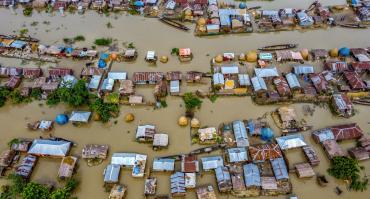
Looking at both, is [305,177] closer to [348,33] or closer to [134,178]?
[134,178]

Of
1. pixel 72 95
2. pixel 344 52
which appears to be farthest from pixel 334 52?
pixel 72 95

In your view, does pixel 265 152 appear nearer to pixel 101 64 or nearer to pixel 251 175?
pixel 251 175

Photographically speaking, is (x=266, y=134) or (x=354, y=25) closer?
(x=266, y=134)

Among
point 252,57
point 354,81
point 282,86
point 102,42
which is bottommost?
point 282,86

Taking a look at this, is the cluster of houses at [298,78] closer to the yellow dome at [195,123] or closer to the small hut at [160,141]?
the yellow dome at [195,123]

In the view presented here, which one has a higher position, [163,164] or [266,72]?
[266,72]

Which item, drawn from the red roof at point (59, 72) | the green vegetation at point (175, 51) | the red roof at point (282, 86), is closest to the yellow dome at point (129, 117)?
the red roof at point (59, 72)

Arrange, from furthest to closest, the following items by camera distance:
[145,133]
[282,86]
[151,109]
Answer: [282,86] < [151,109] < [145,133]
